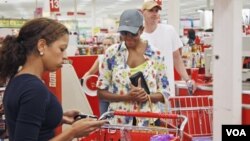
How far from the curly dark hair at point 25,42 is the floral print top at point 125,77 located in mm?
959

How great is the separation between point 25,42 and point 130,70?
3.50 feet

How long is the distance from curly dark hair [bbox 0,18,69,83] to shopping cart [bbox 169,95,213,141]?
1.82m

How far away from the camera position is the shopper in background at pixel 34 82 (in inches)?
70.6

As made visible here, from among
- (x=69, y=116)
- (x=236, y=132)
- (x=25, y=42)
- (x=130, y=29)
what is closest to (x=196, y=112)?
(x=236, y=132)

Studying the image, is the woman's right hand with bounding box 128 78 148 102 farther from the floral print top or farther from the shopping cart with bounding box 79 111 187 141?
the shopping cart with bounding box 79 111 187 141

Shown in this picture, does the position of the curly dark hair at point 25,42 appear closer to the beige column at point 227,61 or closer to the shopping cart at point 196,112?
the beige column at point 227,61

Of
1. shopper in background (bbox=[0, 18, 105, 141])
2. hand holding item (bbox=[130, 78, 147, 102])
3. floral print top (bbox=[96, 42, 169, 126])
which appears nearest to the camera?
shopper in background (bbox=[0, 18, 105, 141])

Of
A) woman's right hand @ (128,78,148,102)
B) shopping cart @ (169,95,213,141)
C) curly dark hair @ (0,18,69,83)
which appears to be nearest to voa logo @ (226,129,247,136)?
woman's right hand @ (128,78,148,102)

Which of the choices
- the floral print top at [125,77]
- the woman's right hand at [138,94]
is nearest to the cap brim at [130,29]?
the floral print top at [125,77]

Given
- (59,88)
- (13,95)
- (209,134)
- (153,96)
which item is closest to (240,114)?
(153,96)

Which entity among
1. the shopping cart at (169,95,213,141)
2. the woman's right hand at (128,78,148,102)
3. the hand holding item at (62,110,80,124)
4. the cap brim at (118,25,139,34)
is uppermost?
the cap brim at (118,25,139,34)

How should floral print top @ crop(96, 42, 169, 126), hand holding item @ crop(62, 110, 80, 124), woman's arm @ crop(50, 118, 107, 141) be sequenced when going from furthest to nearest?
floral print top @ crop(96, 42, 169, 126)
hand holding item @ crop(62, 110, 80, 124)
woman's arm @ crop(50, 118, 107, 141)

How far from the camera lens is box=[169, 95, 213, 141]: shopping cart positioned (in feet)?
11.9

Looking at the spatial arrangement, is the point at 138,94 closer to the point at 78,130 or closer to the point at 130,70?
the point at 130,70
